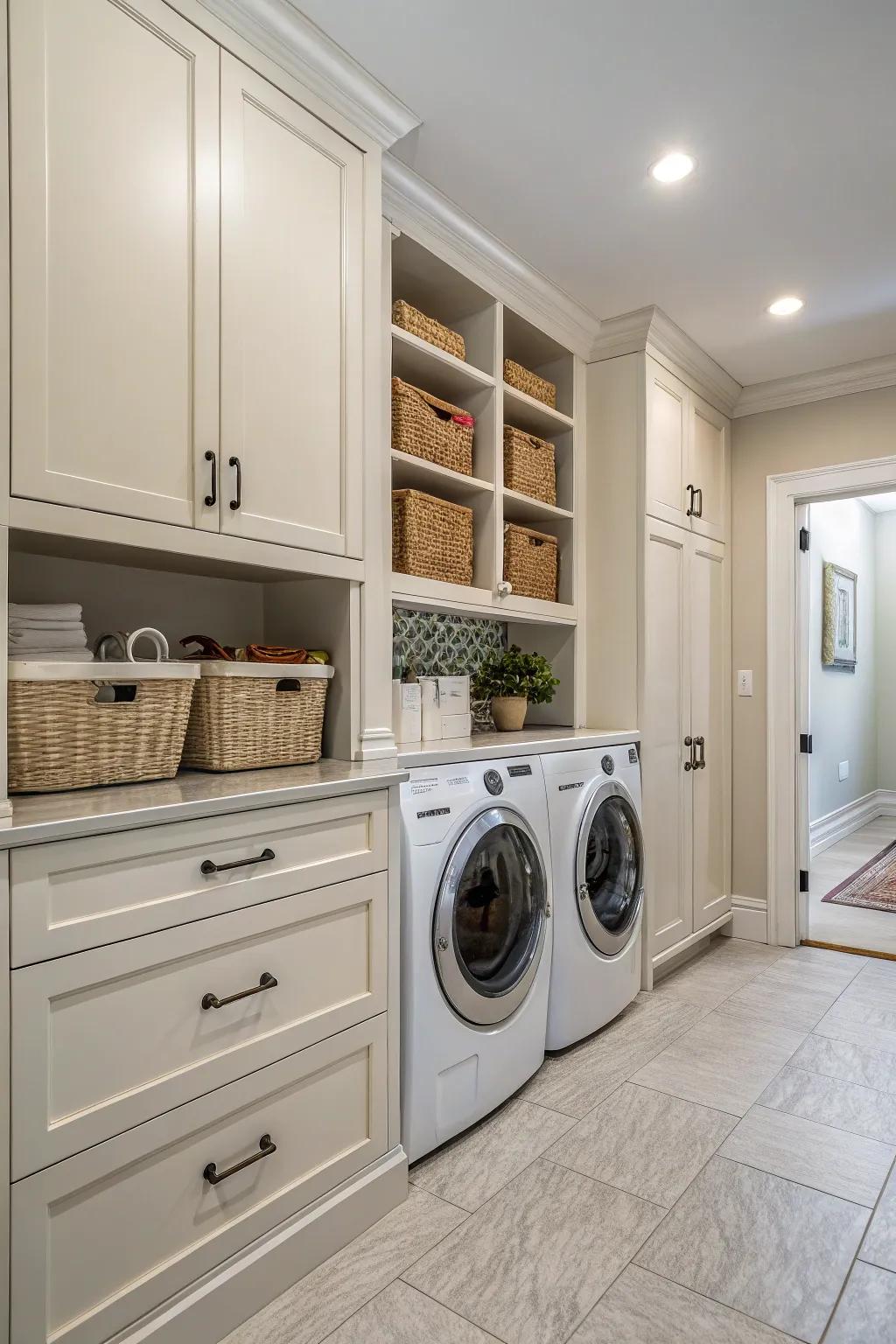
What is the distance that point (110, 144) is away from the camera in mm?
1387

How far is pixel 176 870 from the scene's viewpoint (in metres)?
1.36

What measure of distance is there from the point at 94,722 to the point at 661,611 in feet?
7.64

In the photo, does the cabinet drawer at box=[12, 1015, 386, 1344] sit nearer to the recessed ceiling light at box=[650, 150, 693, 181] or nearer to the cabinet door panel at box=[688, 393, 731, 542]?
the recessed ceiling light at box=[650, 150, 693, 181]

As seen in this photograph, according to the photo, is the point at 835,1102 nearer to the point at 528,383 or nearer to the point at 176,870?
the point at 176,870

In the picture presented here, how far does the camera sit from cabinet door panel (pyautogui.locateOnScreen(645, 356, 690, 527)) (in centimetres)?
310

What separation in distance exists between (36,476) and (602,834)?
205 centimetres

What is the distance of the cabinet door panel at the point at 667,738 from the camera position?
3.09m

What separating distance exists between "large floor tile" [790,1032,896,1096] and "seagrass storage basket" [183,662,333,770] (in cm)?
187

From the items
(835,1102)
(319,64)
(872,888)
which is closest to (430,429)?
(319,64)

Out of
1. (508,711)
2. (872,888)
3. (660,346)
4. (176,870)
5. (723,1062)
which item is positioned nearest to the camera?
(176,870)

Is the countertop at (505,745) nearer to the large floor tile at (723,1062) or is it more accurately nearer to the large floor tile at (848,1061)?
the large floor tile at (723,1062)

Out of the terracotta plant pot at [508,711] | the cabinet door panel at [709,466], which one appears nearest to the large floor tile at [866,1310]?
the terracotta plant pot at [508,711]

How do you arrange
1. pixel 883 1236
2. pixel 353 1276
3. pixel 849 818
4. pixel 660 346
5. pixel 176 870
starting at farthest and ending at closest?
pixel 849 818 < pixel 660 346 < pixel 883 1236 < pixel 353 1276 < pixel 176 870

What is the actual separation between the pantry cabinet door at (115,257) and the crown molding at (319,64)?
0.12 m
